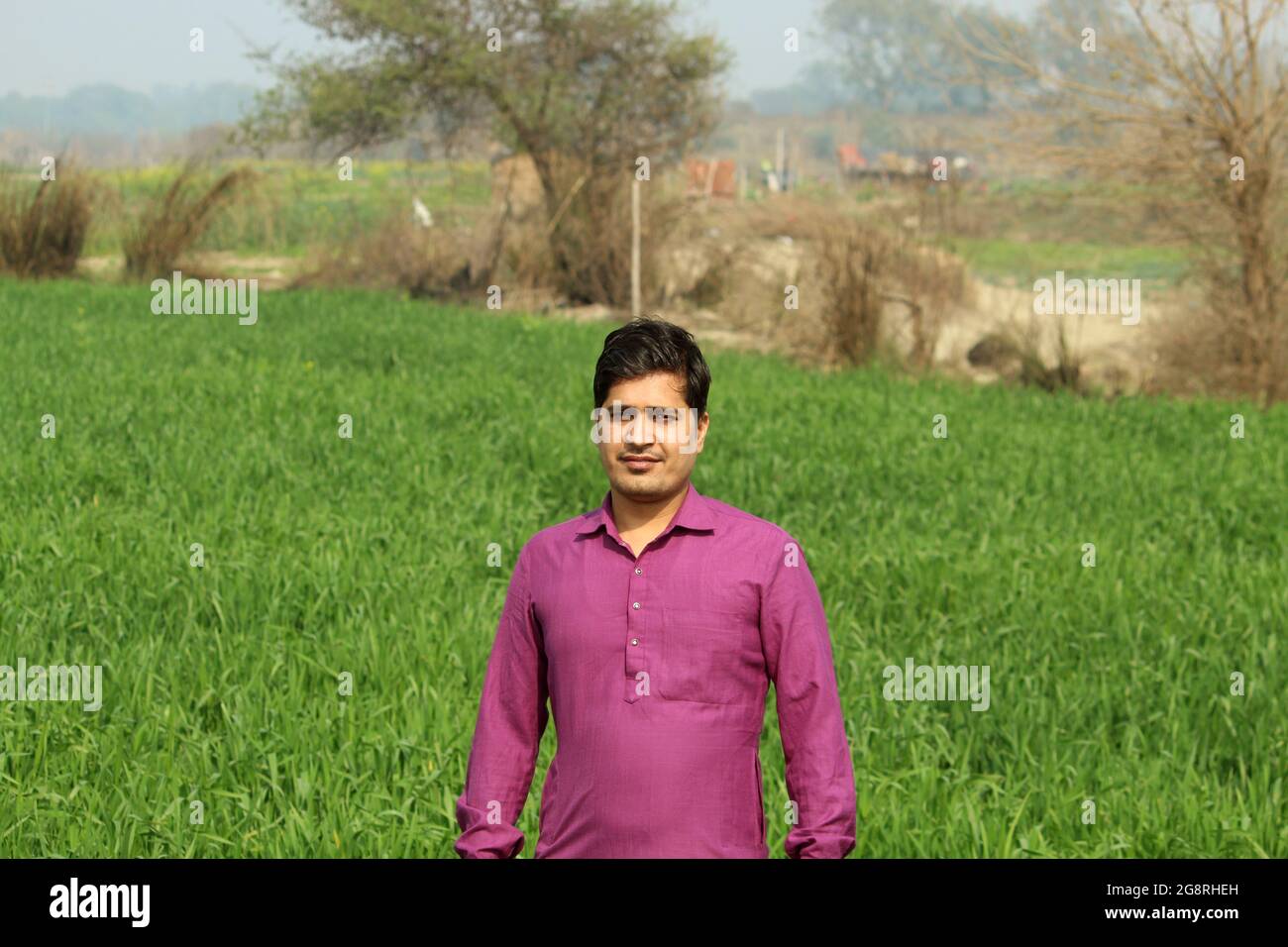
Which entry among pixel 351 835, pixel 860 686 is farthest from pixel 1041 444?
pixel 351 835

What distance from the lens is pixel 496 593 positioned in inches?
265

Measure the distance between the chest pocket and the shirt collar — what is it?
0.12 metres

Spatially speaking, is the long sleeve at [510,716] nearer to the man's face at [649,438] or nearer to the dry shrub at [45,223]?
the man's face at [649,438]

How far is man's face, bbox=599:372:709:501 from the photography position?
6.72 feet

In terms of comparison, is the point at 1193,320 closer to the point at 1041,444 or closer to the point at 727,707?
the point at 1041,444

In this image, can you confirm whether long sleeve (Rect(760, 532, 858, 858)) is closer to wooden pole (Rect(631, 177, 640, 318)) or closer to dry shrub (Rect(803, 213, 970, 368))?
dry shrub (Rect(803, 213, 970, 368))

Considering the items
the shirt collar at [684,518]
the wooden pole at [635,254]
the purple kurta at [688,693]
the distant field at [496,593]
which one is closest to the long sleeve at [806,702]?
the purple kurta at [688,693]

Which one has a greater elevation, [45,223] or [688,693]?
[45,223]

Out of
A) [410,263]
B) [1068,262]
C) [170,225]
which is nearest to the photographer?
[170,225]

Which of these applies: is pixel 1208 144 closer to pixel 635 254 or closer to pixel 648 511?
pixel 635 254

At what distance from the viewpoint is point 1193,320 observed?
16.3 metres

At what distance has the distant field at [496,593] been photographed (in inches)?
171

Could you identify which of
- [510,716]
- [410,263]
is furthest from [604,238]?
[510,716]

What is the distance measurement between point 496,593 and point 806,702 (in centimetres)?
477
